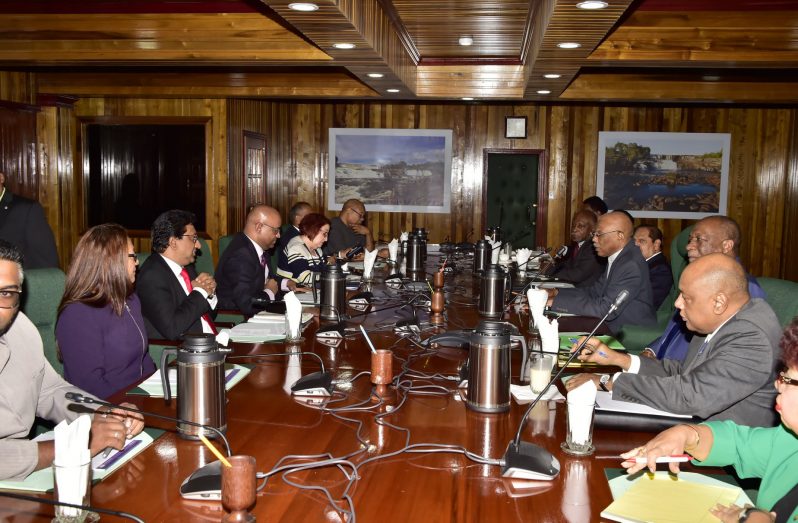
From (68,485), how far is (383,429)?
81 centimetres

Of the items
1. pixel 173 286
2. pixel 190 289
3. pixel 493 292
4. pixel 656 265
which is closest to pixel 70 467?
pixel 173 286

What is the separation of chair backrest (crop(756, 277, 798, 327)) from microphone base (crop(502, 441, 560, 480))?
157 centimetres

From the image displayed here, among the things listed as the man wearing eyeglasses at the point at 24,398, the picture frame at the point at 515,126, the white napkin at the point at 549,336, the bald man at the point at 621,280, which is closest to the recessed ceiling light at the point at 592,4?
the bald man at the point at 621,280

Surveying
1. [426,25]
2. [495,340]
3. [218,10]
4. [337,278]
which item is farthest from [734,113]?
[495,340]

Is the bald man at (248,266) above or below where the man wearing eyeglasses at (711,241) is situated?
below

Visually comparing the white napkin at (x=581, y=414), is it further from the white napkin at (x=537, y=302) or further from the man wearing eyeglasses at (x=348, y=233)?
the man wearing eyeglasses at (x=348, y=233)

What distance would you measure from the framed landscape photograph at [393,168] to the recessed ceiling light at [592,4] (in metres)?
6.28

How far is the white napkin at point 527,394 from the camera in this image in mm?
2332

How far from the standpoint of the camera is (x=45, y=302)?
2.91 meters

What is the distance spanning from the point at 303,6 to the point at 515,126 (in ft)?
20.9

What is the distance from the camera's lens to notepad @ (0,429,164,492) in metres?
1.66

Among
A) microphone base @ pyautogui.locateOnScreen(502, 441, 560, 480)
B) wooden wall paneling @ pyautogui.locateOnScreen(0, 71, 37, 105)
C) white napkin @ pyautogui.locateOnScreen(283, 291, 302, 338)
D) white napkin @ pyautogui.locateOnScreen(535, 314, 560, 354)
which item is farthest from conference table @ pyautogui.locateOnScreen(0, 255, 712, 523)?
wooden wall paneling @ pyautogui.locateOnScreen(0, 71, 37, 105)

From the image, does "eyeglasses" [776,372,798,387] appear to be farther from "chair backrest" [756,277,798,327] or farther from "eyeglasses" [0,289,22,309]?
"eyeglasses" [0,289,22,309]

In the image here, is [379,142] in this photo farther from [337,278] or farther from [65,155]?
[337,278]
